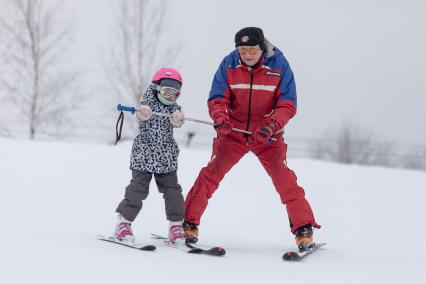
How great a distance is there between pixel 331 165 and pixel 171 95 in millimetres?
8667

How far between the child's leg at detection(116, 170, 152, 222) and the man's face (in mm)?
1218

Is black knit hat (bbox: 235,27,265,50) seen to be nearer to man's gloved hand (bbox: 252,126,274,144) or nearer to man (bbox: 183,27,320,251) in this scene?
man (bbox: 183,27,320,251)

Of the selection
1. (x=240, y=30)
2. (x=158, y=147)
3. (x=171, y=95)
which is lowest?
(x=158, y=147)

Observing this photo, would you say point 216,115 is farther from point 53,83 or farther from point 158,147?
point 53,83

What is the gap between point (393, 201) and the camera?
10.6 m

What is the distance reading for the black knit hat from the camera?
5.25 meters

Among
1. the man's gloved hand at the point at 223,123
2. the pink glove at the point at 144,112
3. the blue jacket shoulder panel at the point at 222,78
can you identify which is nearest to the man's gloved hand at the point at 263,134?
the man's gloved hand at the point at 223,123

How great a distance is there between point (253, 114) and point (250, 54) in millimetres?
517

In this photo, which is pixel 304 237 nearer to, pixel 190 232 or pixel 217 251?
pixel 217 251

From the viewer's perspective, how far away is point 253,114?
18.0 feet

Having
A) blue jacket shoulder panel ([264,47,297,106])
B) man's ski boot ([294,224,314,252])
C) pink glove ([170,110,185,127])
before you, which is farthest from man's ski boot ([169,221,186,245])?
blue jacket shoulder panel ([264,47,297,106])

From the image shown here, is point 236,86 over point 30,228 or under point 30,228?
over

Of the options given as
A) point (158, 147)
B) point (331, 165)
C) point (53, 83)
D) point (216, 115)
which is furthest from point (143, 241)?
point (53, 83)

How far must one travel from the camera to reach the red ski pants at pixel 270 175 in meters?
5.48
